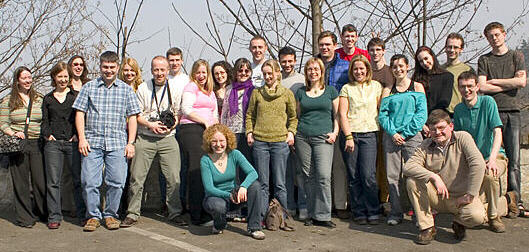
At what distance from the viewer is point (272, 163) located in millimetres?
5945

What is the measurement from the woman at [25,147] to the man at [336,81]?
322 centimetres

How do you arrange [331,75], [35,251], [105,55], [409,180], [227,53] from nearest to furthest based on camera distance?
[35,251] → [409,180] → [105,55] → [331,75] → [227,53]

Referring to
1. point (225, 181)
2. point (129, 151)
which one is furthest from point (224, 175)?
point (129, 151)

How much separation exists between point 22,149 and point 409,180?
159 inches

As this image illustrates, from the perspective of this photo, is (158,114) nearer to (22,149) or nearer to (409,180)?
(22,149)

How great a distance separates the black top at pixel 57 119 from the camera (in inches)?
230

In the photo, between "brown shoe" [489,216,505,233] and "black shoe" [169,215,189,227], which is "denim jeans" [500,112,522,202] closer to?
"brown shoe" [489,216,505,233]

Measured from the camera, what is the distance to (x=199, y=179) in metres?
6.01

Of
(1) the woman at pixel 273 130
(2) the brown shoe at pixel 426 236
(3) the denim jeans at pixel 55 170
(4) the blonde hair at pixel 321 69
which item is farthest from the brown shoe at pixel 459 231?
(3) the denim jeans at pixel 55 170

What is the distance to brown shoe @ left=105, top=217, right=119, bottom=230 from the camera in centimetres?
570

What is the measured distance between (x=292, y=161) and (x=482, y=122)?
80.5 inches

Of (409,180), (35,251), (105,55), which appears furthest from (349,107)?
(35,251)

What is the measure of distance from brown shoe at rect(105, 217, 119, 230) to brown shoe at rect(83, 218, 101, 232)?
0.10 meters

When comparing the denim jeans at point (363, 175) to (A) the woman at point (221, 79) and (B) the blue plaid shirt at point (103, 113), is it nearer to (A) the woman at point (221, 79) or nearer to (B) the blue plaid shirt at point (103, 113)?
(A) the woman at point (221, 79)
